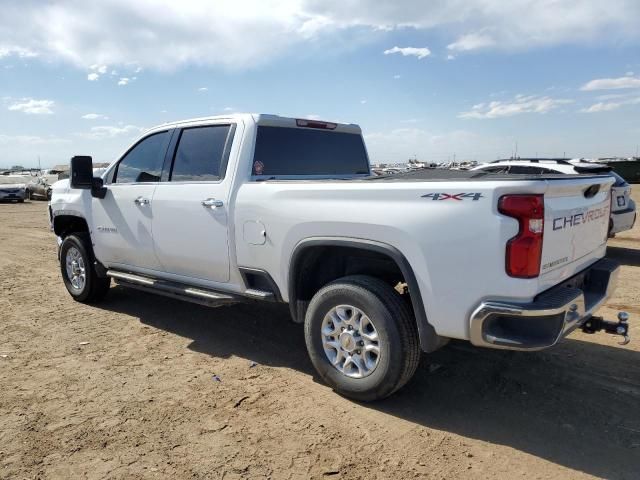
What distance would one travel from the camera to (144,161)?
17.4 feet

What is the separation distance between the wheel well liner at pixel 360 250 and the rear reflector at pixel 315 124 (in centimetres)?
156

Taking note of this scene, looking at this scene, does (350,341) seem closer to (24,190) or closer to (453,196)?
(453,196)

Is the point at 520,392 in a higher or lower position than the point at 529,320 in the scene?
lower

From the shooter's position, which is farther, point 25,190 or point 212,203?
point 25,190

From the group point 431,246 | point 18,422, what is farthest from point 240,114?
point 18,422

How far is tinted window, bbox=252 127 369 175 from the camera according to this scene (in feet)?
14.7

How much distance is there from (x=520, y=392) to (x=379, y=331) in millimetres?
1278

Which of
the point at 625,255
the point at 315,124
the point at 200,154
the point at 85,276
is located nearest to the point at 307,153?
the point at 315,124

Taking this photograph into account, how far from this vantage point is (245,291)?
14.1ft

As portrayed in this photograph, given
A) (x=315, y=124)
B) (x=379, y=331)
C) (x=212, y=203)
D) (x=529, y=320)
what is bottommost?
(x=379, y=331)

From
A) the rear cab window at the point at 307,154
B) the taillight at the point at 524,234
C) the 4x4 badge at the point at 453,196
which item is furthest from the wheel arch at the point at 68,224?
the taillight at the point at 524,234

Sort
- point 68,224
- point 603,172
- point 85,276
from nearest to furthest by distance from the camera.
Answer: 1. point 85,276
2. point 68,224
3. point 603,172

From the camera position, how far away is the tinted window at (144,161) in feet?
16.8

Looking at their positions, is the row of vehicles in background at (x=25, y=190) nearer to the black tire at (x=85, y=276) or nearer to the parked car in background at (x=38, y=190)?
the parked car in background at (x=38, y=190)
